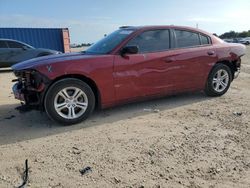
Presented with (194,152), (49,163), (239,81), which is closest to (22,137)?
(49,163)

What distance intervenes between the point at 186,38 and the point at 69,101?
2784 millimetres

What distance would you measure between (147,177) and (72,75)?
2354 mm

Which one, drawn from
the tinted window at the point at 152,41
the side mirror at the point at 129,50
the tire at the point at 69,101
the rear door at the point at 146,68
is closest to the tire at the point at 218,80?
the rear door at the point at 146,68

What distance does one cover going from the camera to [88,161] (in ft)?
11.6

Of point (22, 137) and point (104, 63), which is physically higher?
point (104, 63)

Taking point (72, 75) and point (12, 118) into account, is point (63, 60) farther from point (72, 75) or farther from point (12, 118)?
point (12, 118)

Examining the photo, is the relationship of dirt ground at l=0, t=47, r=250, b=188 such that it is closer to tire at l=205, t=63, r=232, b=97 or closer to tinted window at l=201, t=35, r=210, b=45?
tire at l=205, t=63, r=232, b=97

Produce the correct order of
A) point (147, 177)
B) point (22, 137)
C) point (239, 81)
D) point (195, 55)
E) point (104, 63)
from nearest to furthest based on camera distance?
point (147, 177)
point (22, 137)
point (104, 63)
point (195, 55)
point (239, 81)

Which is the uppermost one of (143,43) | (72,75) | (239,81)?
(143,43)

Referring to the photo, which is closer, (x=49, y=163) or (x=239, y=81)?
(x=49, y=163)

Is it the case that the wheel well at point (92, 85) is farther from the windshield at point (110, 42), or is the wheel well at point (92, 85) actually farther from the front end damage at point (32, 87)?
the windshield at point (110, 42)

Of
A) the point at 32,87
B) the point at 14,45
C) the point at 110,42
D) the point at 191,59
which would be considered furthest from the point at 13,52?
the point at 191,59

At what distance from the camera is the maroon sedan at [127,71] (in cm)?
477

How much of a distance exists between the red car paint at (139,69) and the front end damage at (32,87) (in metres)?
0.10
